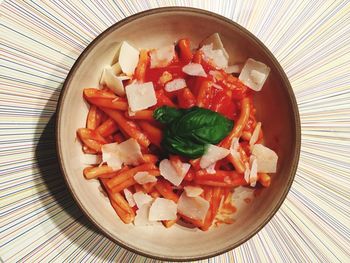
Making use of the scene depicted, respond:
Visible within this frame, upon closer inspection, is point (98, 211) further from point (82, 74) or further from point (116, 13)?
point (116, 13)

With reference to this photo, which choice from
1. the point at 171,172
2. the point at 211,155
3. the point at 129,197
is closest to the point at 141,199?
the point at 129,197

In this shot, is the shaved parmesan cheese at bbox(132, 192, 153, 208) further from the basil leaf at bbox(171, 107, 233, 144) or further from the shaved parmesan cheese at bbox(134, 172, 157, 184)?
the basil leaf at bbox(171, 107, 233, 144)

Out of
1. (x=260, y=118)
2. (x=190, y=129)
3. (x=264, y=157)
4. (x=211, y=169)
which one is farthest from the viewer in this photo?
(x=260, y=118)

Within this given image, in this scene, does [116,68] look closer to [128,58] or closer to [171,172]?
[128,58]

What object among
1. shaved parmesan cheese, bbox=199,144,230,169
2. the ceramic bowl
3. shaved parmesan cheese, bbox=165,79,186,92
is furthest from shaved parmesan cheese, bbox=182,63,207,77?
shaved parmesan cheese, bbox=199,144,230,169

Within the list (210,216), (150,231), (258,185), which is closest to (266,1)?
(258,185)

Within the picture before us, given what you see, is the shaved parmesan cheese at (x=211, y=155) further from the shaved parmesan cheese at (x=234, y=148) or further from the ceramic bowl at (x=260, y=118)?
the ceramic bowl at (x=260, y=118)

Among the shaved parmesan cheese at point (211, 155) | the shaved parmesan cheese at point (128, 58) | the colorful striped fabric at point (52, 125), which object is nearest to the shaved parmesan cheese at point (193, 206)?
the shaved parmesan cheese at point (211, 155)
